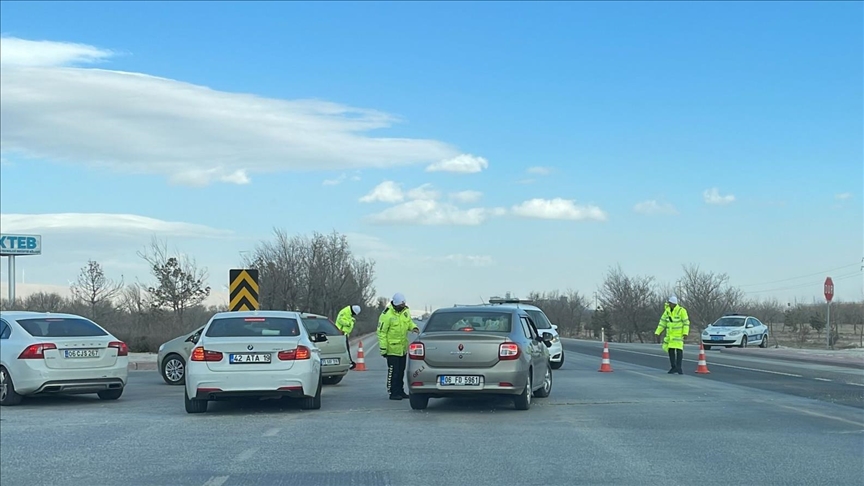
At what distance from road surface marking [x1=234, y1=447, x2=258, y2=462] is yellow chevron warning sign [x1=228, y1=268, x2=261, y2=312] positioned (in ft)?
43.4

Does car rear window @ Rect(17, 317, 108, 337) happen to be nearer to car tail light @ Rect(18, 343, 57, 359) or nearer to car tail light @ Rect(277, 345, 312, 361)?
car tail light @ Rect(18, 343, 57, 359)

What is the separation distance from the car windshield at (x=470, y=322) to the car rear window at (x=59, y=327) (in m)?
5.65

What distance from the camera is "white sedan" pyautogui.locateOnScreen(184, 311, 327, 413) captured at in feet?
42.8

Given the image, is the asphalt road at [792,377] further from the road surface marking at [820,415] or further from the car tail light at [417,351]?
the car tail light at [417,351]

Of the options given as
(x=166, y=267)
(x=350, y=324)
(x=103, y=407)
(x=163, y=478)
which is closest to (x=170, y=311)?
(x=166, y=267)

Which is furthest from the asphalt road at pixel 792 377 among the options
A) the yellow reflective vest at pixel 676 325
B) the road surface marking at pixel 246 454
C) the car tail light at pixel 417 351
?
the road surface marking at pixel 246 454

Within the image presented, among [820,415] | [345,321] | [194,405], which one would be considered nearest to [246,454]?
[194,405]

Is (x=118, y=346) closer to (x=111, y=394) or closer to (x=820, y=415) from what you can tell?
(x=111, y=394)

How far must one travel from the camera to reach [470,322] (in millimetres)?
14086

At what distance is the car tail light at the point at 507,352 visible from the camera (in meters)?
13.2

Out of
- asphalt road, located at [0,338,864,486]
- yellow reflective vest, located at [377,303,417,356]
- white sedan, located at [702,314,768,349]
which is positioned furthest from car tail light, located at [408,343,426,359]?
white sedan, located at [702,314,768,349]

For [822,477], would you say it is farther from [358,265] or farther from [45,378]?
[358,265]

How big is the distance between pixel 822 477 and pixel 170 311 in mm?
42584

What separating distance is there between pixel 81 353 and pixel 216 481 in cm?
749
